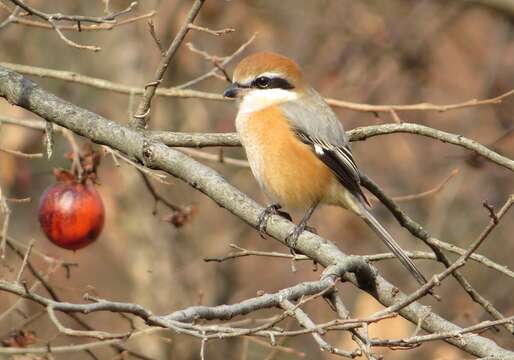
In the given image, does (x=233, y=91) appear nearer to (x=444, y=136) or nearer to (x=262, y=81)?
(x=262, y=81)

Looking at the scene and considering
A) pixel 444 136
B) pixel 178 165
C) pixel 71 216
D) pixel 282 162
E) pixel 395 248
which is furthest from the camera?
pixel 282 162

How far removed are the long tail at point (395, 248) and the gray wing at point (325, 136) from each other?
0.09m

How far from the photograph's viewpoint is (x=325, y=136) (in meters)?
4.52

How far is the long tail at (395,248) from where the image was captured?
A: 3.79m

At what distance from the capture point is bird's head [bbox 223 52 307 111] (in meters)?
4.58

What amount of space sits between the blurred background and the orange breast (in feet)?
8.15

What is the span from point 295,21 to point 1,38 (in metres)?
2.77

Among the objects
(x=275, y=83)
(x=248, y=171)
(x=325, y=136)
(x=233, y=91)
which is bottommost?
(x=325, y=136)

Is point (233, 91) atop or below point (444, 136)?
atop

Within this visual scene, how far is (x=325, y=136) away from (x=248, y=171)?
3.05m

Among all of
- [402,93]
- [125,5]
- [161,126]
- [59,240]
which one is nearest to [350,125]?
[402,93]

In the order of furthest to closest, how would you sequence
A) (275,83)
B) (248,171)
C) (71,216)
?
(248,171) < (275,83) < (71,216)

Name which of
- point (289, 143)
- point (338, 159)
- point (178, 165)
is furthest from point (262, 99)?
point (178, 165)

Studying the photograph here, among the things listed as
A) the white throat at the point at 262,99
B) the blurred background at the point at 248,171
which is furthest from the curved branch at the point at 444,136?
the blurred background at the point at 248,171
